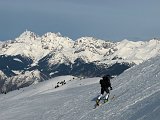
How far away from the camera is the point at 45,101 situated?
48.6 m

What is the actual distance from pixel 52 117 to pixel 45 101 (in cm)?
1256

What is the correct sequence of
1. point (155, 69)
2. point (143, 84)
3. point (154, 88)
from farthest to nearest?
1. point (155, 69)
2. point (143, 84)
3. point (154, 88)

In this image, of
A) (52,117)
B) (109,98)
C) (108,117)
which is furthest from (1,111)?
(108,117)

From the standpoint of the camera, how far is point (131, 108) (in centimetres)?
2578

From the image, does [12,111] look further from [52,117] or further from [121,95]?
[121,95]

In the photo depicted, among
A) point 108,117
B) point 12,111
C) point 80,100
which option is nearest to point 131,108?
point 108,117

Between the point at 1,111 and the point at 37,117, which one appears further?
the point at 1,111

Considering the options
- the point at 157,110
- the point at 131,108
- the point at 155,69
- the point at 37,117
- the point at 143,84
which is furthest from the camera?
the point at 37,117

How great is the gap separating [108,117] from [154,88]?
11.9 feet

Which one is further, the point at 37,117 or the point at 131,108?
the point at 37,117

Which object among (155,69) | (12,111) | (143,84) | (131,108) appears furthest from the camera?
(12,111)

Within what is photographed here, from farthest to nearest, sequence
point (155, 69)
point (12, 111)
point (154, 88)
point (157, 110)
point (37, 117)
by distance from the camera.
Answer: point (12, 111), point (37, 117), point (155, 69), point (154, 88), point (157, 110)

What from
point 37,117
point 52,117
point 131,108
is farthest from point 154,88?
point 37,117

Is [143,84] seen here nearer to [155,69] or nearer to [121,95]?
[121,95]
